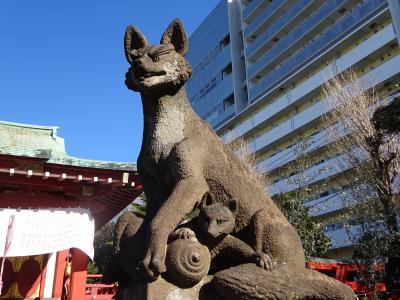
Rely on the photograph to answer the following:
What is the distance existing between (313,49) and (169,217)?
96.1 feet

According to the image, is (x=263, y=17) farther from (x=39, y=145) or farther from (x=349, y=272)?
(x=39, y=145)

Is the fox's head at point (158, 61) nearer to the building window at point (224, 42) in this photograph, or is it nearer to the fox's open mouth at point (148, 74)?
the fox's open mouth at point (148, 74)

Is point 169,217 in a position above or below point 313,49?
below

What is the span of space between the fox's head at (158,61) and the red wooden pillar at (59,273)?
262 inches

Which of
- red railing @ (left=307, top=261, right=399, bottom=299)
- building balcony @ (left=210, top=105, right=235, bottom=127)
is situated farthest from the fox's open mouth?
building balcony @ (left=210, top=105, right=235, bottom=127)

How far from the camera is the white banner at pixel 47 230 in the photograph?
7219 millimetres

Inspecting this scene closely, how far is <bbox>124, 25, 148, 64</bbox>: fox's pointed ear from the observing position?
2.77 m

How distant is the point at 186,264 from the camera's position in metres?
2.12

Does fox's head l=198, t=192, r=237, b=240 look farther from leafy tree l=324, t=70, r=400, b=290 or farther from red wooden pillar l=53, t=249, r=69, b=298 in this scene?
leafy tree l=324, t=70, r=400, b=290

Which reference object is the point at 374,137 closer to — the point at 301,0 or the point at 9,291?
the point at 9,291

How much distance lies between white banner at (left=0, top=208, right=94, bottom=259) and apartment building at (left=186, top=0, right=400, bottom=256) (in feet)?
41.2

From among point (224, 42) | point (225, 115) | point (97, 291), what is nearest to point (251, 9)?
point (224, 42)

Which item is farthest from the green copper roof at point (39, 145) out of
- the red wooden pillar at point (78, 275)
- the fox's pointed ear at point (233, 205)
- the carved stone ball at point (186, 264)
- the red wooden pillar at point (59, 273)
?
the carved stone ball at point (186, 264)

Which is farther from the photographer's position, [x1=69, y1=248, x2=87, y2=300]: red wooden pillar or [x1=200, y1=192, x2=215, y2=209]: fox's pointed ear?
[x1=69, y1=248, x2=87, y2=300]: red wooden pillar
